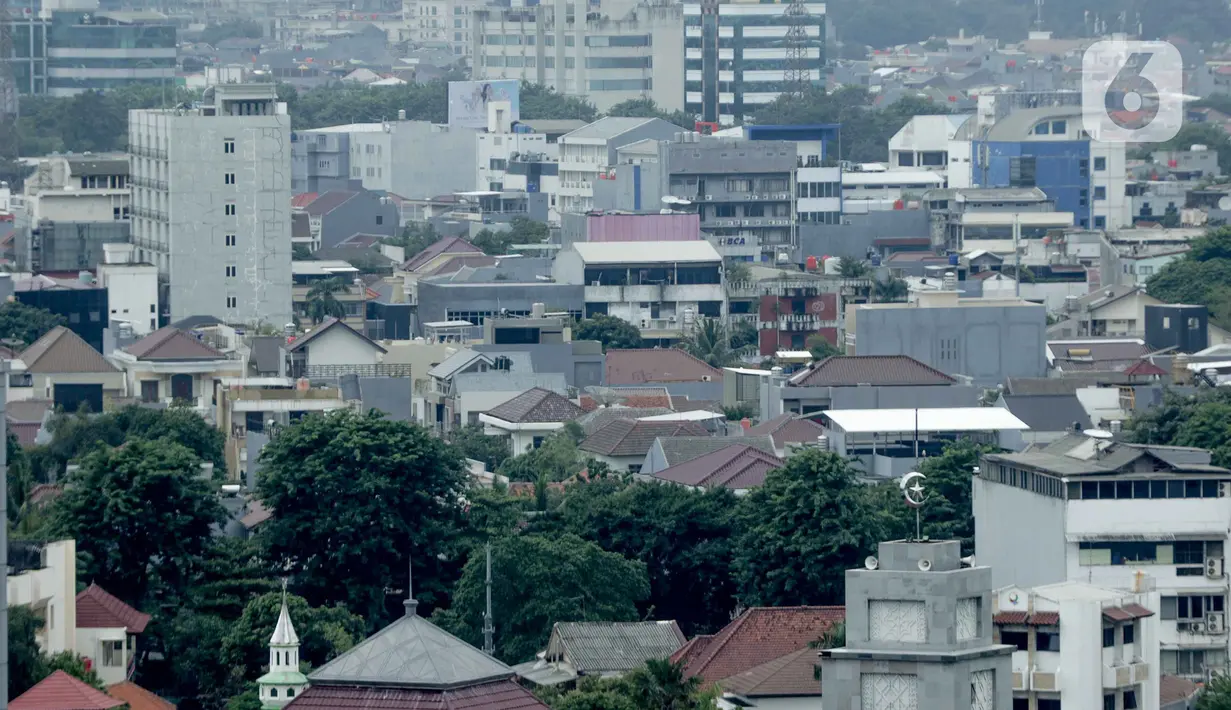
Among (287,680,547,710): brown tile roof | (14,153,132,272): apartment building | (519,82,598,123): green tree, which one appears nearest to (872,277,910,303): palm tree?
(14,153,132,272): apartment building

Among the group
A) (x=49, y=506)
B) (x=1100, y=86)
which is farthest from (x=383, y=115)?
(x=49, y=506)

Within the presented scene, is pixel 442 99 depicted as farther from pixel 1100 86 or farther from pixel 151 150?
pixel 151 150

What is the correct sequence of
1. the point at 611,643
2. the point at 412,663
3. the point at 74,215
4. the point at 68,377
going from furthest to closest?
the point at 74,215 → the point at 68,377 → the point at 611,643 → the point at 412,663

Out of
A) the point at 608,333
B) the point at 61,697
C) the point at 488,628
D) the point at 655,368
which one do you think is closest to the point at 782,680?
the point at 488,628

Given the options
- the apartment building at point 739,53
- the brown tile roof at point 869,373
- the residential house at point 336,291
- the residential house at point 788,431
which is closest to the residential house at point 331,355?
the brown tile roof at point 869,373

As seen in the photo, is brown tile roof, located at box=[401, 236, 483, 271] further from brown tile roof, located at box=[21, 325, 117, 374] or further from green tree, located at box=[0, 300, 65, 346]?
brown tile roof, located at box=[21, 325, 117, 374]

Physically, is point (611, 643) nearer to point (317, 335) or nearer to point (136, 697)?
point (136, 697)
